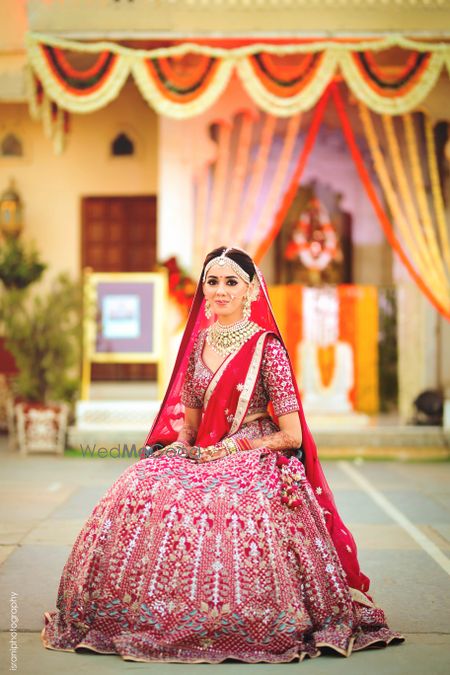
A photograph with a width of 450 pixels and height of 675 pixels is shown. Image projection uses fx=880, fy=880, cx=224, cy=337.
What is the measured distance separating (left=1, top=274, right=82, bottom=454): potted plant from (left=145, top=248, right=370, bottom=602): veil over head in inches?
199

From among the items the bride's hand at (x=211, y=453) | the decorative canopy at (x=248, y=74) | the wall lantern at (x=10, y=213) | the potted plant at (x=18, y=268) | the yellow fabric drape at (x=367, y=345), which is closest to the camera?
the bride's hand at (x=211, y=453)

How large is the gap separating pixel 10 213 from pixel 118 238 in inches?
54.7

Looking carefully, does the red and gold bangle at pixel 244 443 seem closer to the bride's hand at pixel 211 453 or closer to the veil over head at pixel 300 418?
the bride's hand at pixel 211 453

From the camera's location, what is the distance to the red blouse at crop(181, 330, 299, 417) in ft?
11.4

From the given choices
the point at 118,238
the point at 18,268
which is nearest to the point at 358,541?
the point at 18,268

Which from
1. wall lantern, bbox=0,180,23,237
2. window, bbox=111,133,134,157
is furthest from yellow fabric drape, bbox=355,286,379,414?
wall lantern, bbox=0,180,23,237

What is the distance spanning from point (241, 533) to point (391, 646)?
73 centimetres

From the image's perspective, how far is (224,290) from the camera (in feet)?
11.6

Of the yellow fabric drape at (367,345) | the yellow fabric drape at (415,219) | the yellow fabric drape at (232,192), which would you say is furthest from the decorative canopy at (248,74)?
the yellow fabric drape at (367,345)

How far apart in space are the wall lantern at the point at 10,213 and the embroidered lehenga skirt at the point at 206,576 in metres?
7.89

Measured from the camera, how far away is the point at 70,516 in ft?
18.4

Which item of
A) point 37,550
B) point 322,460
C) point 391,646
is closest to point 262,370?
point 391,646

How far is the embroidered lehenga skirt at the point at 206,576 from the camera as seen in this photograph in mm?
3039

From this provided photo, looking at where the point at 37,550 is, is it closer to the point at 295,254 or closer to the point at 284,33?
the point at 284,33
